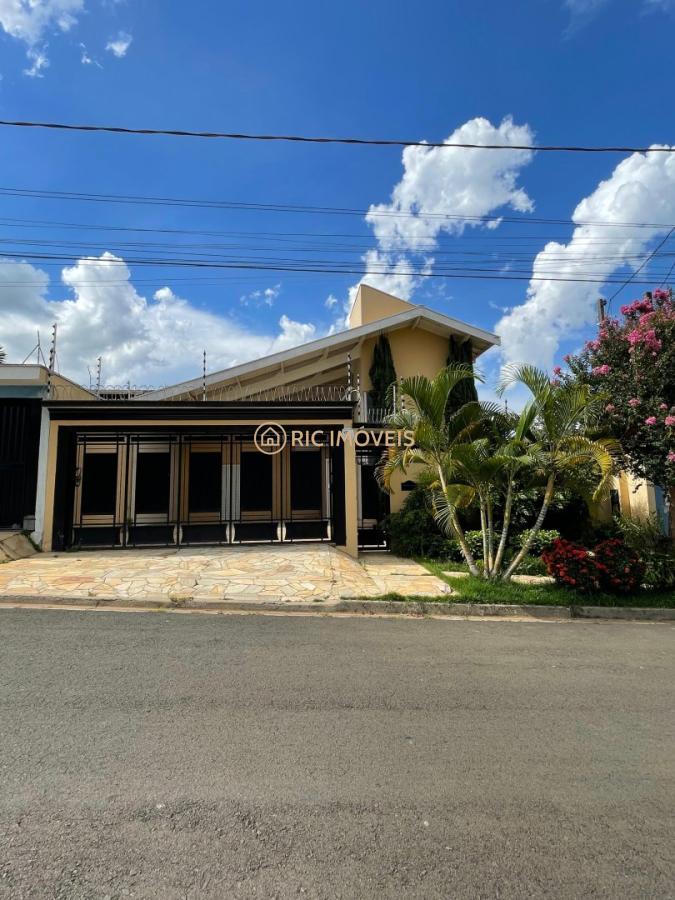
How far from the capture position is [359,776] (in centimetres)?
278

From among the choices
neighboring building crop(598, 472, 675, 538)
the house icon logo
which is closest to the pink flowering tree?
neighboring building crop(598, 472, 675, 538)

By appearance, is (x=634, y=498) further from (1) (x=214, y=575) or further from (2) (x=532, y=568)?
(1) (x=214, y=575)

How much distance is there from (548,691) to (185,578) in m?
5.81

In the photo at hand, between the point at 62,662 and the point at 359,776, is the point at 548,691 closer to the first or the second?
the point at 359,776

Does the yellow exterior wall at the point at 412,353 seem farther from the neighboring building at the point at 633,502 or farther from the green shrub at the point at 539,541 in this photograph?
→ the green shrub at the point at 539,541

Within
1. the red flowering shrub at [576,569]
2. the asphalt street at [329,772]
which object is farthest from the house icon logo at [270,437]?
the asphalt street at [329,772]

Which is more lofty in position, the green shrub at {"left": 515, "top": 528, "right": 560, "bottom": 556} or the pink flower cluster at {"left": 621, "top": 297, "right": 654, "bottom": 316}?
the pink flower cluster at {"left": 621, "top": 297, "right": 654, "bottom": 316}

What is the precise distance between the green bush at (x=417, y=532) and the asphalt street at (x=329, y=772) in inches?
224

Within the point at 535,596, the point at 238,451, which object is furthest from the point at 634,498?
the point at 238,451

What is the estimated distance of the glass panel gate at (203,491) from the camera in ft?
41.1

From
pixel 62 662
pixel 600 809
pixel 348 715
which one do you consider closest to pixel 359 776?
pixel 348 715

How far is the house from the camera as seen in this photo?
10711 mm

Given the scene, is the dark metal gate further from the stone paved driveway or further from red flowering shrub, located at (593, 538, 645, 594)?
red flowering shrub, located at (593, 538, 645, 594)

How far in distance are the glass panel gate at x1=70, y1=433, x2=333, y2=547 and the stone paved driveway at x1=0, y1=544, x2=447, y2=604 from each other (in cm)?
181
